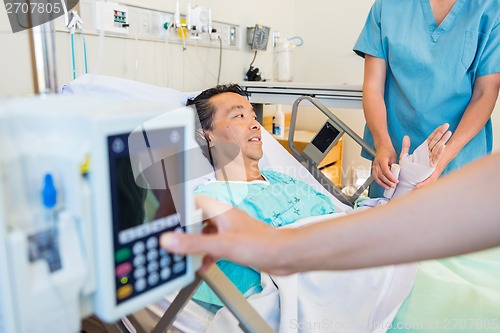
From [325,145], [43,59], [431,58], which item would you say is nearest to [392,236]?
[43,59]

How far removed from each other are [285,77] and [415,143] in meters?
1.80

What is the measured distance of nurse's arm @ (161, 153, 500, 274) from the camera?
524 millimetres

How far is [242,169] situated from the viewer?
1.68 m

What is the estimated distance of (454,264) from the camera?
48.3 inches

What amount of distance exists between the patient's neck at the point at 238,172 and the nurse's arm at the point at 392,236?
110 cm

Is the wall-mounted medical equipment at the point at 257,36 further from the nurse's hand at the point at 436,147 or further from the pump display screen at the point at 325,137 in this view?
the nurse's hand at the point at 436,147

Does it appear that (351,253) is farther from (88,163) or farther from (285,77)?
(285,77)

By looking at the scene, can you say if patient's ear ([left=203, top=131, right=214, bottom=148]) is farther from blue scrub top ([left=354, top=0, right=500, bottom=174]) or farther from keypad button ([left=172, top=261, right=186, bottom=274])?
keypad button ([left=172, top=261, right=186, bottom=274])

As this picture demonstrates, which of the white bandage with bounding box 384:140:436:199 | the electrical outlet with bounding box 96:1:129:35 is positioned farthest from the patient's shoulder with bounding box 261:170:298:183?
the electrical outlet with bounding box 96:1:129:35

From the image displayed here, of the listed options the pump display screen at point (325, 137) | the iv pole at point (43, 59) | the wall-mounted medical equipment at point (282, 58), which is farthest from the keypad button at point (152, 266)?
the wall-mounted medical equipment at point (282, 58)

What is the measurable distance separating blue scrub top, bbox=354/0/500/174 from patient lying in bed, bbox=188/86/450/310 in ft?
1.03

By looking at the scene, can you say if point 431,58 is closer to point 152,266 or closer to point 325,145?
point 325,145

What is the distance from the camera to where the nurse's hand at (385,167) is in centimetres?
146

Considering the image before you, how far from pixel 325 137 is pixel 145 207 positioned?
1.56 meters
